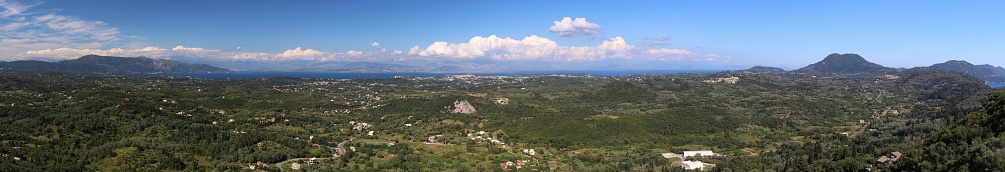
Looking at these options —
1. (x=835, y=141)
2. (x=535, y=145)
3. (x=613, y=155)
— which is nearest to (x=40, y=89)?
(x=535, y=145)

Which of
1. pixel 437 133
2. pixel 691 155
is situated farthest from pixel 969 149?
pixel 437 133

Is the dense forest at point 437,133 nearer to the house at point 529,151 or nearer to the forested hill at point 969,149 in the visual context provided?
the forested hill at point 969,149

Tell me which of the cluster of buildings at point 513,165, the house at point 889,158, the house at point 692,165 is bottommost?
the cluster of buildings at point 513,165

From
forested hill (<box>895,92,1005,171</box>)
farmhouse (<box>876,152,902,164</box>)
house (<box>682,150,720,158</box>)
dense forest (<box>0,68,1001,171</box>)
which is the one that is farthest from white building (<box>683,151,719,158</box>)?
forested hill (<box>895,92,1005,171</box>)

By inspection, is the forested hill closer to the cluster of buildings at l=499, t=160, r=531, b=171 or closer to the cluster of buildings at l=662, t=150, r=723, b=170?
the cluster of buildings at l=662, t=150, r=723, b=170

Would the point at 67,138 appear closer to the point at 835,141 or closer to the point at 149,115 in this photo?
the point at 149,115

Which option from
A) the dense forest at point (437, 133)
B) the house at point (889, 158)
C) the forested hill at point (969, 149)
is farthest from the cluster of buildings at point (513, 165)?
the house at point (889, 158)

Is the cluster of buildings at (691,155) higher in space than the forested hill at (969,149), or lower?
lower
